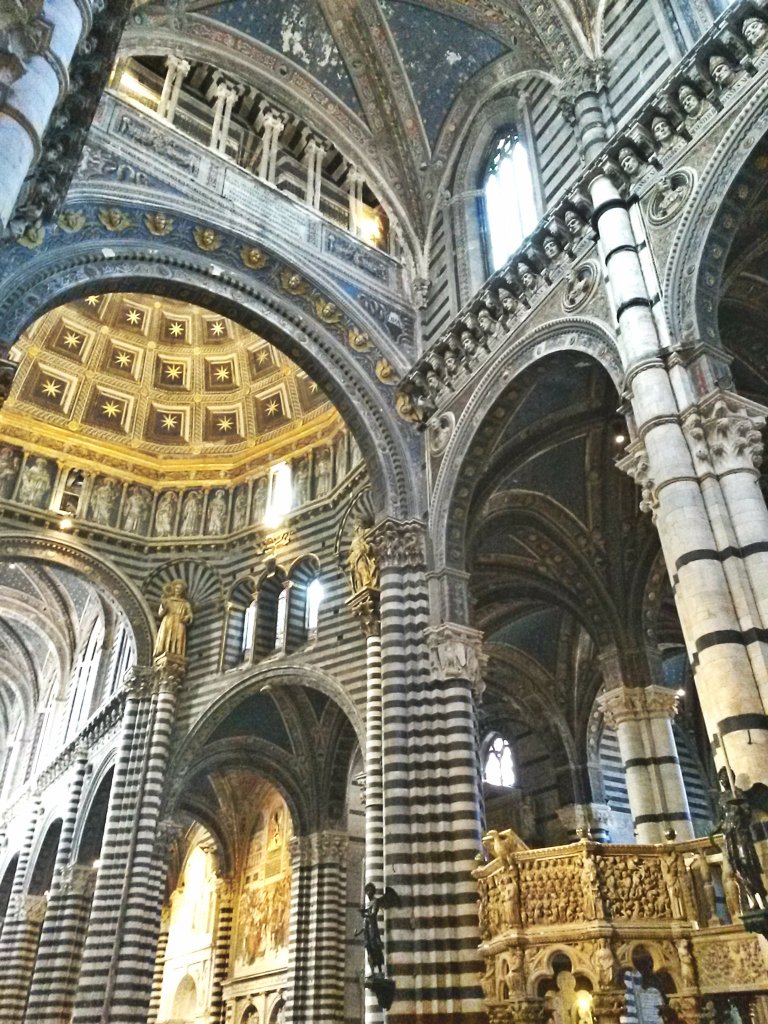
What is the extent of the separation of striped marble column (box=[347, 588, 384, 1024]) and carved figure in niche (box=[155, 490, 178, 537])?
8.14 metres

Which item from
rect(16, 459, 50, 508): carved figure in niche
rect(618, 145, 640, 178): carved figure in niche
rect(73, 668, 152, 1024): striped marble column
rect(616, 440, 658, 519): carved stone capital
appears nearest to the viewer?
rect(616, 440, 658, 519): carved stone capital

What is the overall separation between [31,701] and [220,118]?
990 inches

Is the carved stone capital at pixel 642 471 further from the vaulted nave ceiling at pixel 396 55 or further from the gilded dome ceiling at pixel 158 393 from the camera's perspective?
the gilded dome ceiling at pixel 158 393

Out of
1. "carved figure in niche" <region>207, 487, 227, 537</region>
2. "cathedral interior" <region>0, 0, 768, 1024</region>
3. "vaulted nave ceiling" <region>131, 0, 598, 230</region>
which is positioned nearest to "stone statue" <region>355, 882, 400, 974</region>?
"cathedral interior" <region>0, 0, 768, 1024</region>

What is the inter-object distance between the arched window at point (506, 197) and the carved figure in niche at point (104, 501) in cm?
1195

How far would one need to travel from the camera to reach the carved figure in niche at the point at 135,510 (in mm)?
22000

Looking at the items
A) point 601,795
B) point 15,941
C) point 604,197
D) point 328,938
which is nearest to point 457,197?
point 604,197

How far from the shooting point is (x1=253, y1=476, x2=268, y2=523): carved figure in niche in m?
22.2

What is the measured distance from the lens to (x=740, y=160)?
965cm

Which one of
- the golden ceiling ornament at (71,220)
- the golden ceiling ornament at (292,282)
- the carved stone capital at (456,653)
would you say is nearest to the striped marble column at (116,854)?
the carved stone capital at (456,653)

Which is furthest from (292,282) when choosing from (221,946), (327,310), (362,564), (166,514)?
(221,946)

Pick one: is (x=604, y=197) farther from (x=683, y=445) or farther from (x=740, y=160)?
(x=683, y=445)

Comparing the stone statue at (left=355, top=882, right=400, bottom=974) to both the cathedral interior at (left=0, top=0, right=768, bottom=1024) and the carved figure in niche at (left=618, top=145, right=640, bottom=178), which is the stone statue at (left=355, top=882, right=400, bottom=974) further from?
the carved figure in niche at (left=618, top=145, right=640, bottom=178)

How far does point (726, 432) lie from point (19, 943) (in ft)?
80.8
